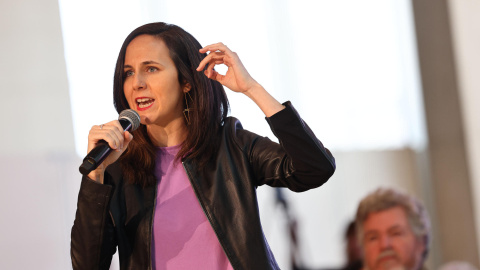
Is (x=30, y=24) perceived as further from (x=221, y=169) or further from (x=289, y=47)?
(x=221, y=169)

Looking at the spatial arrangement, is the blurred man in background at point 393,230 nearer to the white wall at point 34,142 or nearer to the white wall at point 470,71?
the white wall at point 470,71

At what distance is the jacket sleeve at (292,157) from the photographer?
1.59 meters

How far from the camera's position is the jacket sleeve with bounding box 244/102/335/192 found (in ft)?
5.23

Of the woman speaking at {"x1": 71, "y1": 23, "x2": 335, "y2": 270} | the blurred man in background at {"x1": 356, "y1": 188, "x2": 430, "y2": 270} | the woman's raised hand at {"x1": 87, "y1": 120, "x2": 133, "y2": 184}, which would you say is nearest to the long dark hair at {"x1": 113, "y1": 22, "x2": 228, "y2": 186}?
the woman speaking at {"x1": 71, "y1": 23, "x2": 335, "y2": 270}

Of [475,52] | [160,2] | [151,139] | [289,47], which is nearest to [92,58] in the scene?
[160,2]

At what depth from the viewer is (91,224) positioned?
1556mm

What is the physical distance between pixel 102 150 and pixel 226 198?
1.11 feet

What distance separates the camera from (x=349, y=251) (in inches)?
139

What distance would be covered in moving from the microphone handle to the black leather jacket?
0.11 metres

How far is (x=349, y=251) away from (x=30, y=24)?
74.8 inches

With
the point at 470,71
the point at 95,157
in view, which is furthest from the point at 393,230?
the point at 95,157

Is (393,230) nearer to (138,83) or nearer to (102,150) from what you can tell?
(138,83)

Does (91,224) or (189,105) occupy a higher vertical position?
(189,105)

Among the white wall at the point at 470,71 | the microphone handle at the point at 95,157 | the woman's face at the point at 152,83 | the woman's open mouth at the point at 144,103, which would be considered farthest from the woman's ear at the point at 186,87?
the white wall at the point at 470,71
